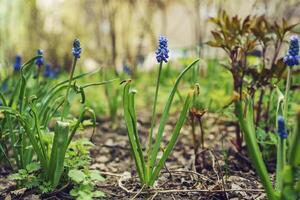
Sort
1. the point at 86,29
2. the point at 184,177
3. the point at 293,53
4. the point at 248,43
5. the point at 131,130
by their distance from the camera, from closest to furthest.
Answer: the point at 293,53
the point at 131,130
the point at 184,177
the point at 248,43
the point at 86,29

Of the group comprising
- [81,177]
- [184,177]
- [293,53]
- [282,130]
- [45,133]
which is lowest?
[184,177]

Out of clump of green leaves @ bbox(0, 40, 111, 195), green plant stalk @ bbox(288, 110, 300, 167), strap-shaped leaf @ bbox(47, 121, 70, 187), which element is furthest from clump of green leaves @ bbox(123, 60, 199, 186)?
green plant stalk @ bbox(288, 110, 300, 167)

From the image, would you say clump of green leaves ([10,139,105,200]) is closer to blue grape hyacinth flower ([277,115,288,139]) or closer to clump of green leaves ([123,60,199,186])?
clump of green leaves ([123,60,199,186])

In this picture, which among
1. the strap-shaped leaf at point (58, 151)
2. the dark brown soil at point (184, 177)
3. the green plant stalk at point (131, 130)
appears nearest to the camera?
the strap-shaped leaf at point (58, 151)

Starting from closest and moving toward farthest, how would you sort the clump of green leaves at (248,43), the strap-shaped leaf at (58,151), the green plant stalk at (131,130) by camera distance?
1. the strap-shaped leaf at (58,151)
2. the green plant stalk at (131,130)
3. the clump of green leaves at (248,43)

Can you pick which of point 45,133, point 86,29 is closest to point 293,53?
point 45,133

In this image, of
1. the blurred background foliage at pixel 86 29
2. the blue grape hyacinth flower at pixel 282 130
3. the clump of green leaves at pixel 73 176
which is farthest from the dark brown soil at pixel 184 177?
the blurred background foliage at pixel 86 29

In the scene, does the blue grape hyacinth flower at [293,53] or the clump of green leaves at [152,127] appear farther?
the clump of green leaves at [152,127]

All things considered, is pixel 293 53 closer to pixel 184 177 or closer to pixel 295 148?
pixel 295 148

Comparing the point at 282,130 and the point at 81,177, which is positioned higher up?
the point at 282,130

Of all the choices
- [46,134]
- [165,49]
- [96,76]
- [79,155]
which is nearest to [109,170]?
[79,155]

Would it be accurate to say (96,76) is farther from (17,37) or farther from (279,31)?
(279,31)

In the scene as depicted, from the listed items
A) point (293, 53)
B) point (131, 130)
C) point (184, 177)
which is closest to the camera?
point (293, 53)

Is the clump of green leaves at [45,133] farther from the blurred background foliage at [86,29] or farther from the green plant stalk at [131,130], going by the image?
the blurred background foliage at [86,29]
